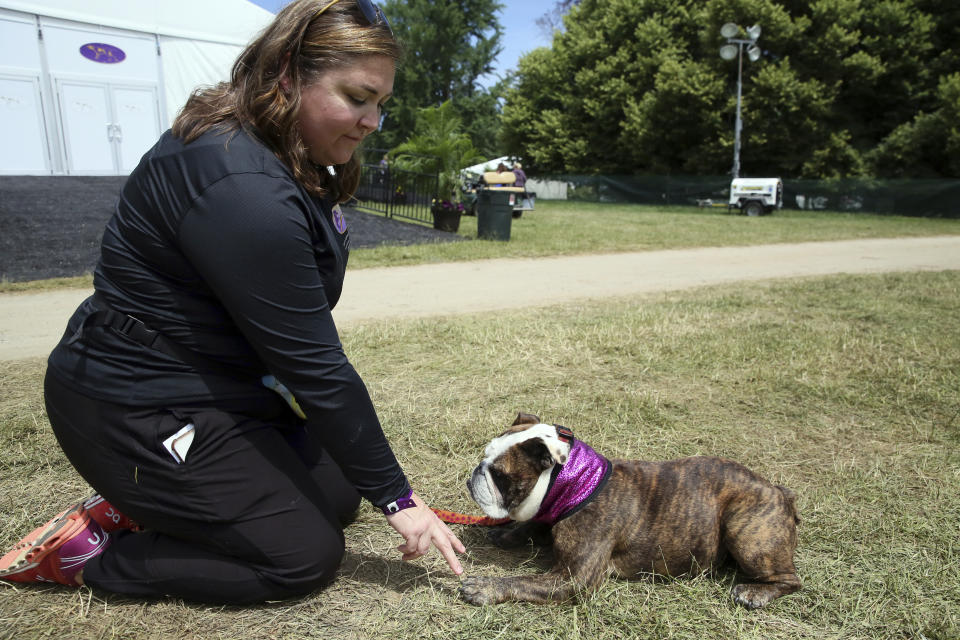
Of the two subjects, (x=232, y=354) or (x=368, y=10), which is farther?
(x=232, y=354)

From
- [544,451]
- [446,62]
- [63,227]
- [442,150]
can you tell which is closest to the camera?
[544,451]

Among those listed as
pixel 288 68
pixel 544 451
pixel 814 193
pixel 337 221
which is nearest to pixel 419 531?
pixel 544 451

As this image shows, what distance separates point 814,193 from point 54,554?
3028 centimetres

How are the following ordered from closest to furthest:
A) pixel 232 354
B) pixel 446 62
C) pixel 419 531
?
1. pixel 419 531
2. pixel 232 354
3. pixel 446 62

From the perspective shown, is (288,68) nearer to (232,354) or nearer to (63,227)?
(232,354)

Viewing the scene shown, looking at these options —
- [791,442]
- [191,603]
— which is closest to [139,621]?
[191,603]

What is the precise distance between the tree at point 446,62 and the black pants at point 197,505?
1952 inches

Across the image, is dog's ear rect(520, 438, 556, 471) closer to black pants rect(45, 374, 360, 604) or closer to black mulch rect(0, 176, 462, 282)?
black pants rect(45, 374, 360, 604)

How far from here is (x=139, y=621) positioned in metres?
2.25

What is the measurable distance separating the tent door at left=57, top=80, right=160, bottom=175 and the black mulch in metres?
0.76

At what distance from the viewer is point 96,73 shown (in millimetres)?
16859

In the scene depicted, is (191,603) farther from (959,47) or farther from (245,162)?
(959,47)

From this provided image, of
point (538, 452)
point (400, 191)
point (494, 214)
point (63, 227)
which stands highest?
point (400, 191)

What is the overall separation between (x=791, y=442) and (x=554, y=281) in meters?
5.23
